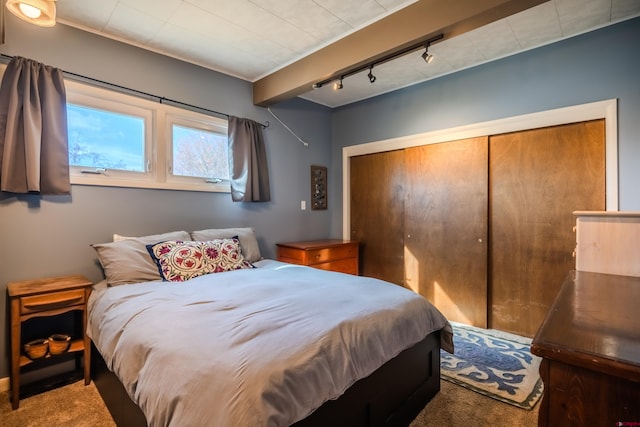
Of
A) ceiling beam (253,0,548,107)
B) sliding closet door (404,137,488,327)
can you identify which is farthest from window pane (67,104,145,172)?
sliding closet door (404,137,488,327)

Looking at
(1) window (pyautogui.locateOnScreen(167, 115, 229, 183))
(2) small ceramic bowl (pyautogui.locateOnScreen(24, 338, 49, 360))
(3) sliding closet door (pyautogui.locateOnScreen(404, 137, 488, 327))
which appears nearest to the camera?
(2) small ceramic bowl (pyautogui.locateOnScreen(24, 338, 49, 360))

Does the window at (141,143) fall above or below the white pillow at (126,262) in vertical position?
above

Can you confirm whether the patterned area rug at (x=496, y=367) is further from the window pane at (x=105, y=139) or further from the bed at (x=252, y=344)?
the window pane at (x=105, y=139)

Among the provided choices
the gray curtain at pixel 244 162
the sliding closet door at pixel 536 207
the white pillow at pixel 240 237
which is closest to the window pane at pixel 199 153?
the gray curtain at pixel 244 162

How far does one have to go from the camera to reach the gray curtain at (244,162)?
317 centimetres

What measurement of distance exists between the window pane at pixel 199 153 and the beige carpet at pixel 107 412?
1.81 metres

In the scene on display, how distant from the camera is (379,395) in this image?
4.83 ft

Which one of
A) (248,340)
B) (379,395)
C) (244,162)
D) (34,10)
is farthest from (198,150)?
(379,395)

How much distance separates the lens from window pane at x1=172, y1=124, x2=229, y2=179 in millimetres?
2893

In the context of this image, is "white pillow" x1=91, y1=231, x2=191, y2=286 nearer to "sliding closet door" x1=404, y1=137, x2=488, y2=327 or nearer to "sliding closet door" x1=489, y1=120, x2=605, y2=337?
"sliding closet door" x1=404, y1=137, x2=488, y2=327

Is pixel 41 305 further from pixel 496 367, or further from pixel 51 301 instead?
pixel 496 367

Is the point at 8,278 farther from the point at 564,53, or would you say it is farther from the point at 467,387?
the point at 564,53

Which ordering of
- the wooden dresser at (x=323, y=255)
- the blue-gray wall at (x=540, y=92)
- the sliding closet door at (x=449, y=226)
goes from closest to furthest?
the blue-gray wall at (x=540, y=92) → the sliding closet door at (x=449, y=226) → the wooden dresser at (x=323, y=255)

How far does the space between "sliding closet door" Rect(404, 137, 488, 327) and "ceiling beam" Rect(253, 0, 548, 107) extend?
1355 mm
